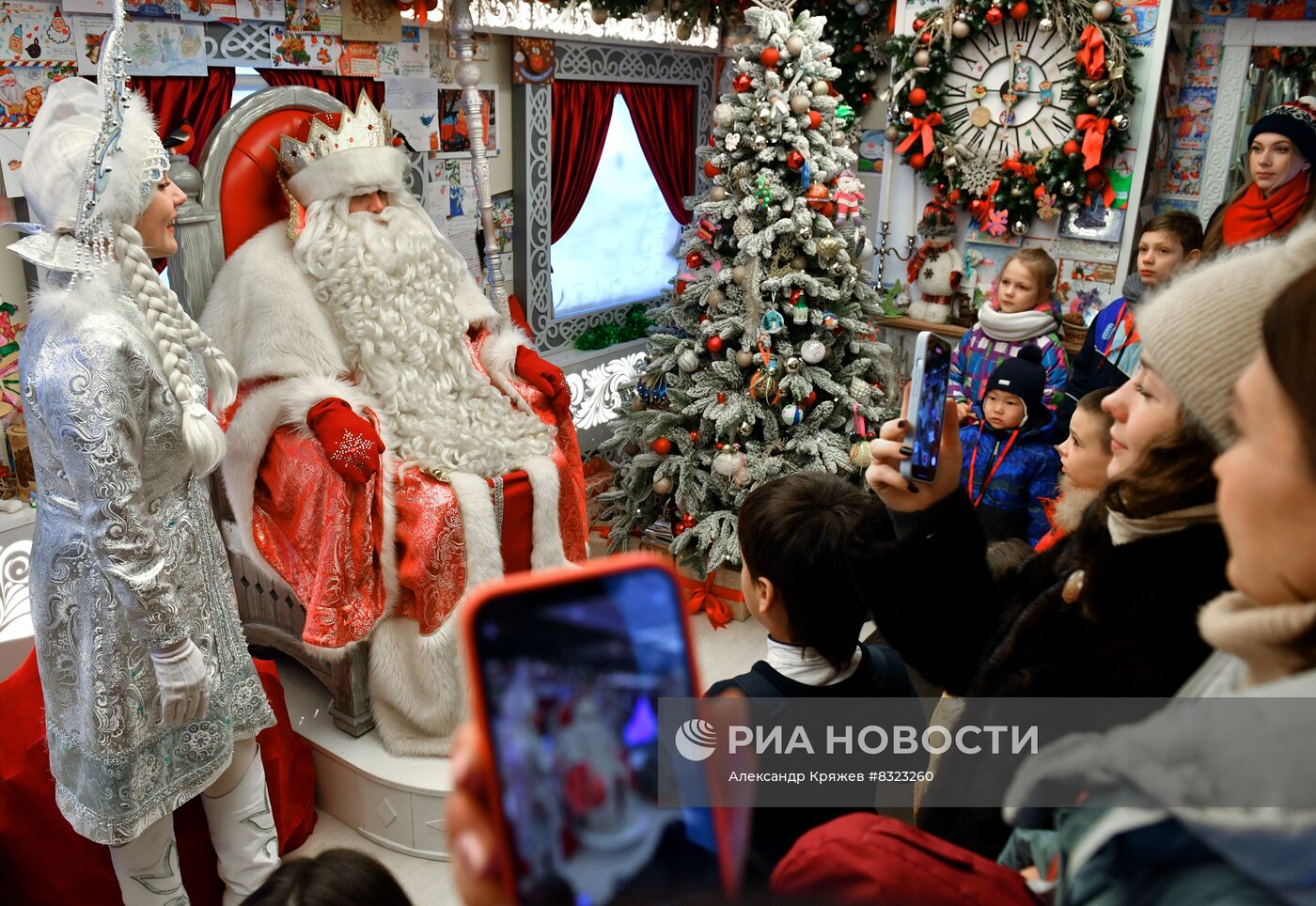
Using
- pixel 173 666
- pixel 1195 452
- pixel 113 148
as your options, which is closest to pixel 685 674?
pixel 1195 452

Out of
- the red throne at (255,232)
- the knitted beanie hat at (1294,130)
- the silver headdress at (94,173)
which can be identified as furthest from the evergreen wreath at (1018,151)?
A: the silver headdress at (94,173)

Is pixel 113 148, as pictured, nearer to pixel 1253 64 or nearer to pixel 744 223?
pixel 744 223

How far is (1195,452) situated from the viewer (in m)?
0.89

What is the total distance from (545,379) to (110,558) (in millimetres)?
1744

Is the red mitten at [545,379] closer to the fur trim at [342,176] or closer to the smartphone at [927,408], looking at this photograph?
the fur trim at [342,176]

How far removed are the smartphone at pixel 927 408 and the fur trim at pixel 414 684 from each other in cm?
190

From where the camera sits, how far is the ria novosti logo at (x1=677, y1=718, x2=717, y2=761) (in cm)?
51

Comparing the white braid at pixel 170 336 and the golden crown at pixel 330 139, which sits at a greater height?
the golden crown at pixel 330 139

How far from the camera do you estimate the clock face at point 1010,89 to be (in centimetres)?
485

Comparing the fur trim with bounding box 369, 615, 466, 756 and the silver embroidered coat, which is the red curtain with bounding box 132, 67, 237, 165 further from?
the fur trim with bounding box 369, 615, 466, 756

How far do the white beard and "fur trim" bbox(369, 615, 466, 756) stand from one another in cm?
54

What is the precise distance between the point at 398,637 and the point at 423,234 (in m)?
1.39

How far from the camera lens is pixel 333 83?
12.1 ft

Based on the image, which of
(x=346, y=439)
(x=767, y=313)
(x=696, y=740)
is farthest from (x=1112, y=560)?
(x=767, y=313)
